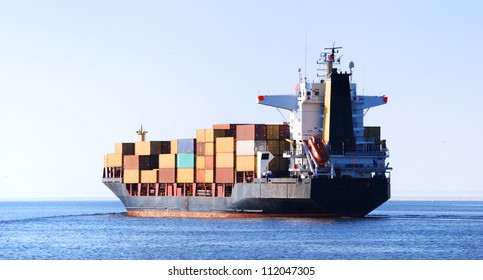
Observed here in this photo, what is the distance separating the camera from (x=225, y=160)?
8588 centimetres

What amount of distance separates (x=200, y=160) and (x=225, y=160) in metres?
4.03

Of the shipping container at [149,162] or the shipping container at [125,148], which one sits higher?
the shipping container at [125,148]

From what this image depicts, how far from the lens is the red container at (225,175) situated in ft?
279

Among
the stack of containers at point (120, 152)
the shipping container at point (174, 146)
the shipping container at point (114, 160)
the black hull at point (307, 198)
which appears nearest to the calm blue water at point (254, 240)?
the black hull at point (307, 198)

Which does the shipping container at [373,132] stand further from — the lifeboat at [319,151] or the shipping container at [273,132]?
the lifeboat at [319,151]

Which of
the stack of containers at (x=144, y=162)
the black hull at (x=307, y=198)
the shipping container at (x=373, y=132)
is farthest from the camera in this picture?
the stack of containers at (x=144, y=162)

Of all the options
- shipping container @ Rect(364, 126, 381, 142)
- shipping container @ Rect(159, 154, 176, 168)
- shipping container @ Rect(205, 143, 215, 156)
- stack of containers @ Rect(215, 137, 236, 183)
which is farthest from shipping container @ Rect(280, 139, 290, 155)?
shipping container @ Rect(159, 154, 176, 168)

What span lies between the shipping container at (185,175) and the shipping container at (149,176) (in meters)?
3.98

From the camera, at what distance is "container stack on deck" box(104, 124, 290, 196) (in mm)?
82750

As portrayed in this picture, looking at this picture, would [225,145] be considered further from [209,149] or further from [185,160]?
[185,160]

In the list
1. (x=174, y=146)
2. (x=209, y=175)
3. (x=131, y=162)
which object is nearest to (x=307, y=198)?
(x=209, y=175)

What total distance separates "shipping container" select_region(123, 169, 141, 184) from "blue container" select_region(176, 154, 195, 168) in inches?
283
